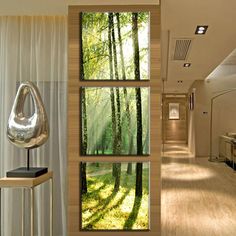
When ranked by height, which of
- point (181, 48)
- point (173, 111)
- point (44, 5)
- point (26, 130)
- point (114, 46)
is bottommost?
point (26, 130)

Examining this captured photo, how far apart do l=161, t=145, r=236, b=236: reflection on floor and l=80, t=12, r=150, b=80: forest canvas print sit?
6.26ft

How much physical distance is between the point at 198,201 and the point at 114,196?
2.78 metres

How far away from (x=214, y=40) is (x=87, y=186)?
12.0ft

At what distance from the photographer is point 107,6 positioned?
363cm

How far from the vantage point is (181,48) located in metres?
6.96

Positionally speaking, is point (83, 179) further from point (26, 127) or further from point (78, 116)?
point (26, 127)

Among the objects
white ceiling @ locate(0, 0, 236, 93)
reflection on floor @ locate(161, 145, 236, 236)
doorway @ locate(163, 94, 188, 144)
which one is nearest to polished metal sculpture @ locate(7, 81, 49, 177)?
white ceiling @ locate(0, 0, 236, 93)

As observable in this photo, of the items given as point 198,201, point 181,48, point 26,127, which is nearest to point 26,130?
point 26,127

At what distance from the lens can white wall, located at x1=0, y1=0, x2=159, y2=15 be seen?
3.54 metres

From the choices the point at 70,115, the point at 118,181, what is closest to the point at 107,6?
the point at 70,115

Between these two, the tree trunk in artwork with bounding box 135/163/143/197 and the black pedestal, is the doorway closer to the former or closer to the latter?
the tree trunk in artwork with bounding box 135/163/143/197

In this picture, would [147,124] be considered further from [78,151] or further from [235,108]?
[235,108]

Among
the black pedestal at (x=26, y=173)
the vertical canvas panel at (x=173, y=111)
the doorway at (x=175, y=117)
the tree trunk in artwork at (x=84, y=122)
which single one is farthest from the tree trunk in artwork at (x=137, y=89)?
the vertical canvas panel at (x=173, y=111)

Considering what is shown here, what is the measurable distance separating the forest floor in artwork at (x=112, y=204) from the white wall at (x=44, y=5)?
1.50 metres
